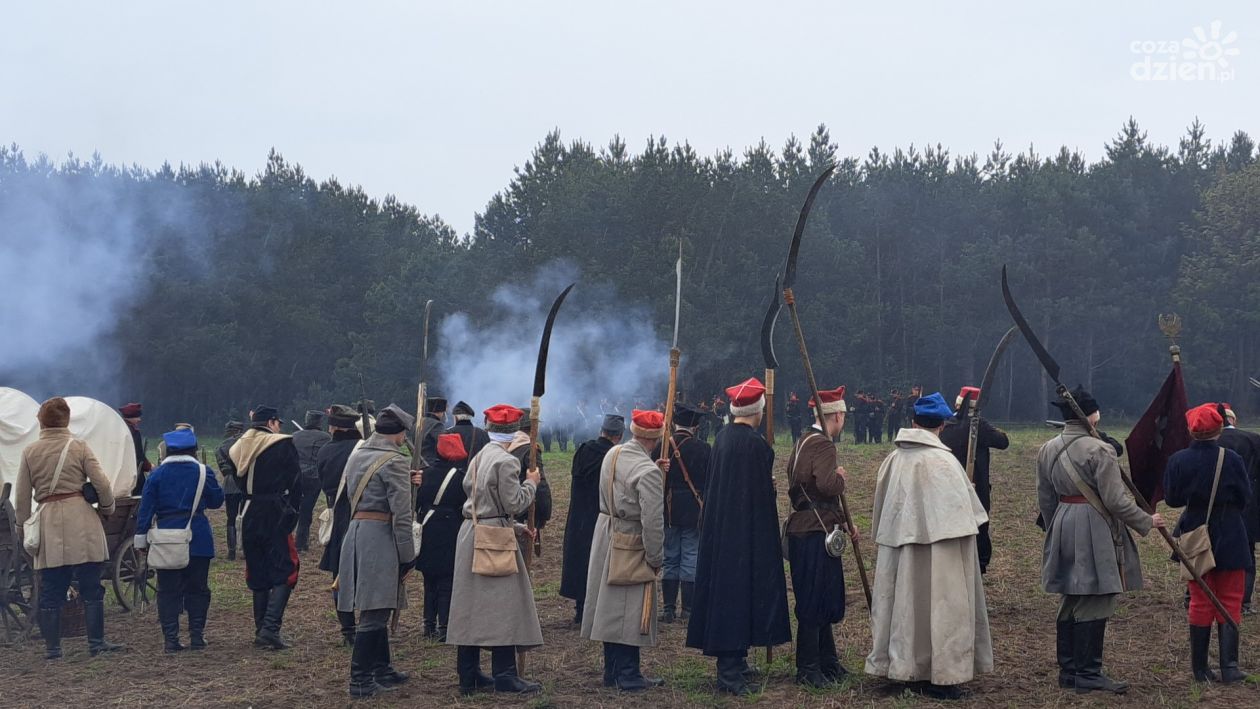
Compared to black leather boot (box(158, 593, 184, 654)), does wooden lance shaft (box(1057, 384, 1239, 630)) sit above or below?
above

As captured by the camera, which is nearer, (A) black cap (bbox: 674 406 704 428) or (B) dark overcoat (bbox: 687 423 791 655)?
(B) dark overcoat (bbox: 687 423 791 655)

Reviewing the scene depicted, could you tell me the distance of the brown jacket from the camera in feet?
25.0

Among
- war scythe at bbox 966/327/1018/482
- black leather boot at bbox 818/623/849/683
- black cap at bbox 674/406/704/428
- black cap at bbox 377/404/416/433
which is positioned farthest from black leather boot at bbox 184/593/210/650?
war scythe at bbox 966/327/1018/482

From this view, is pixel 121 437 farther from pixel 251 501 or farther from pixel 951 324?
pixel 951 324

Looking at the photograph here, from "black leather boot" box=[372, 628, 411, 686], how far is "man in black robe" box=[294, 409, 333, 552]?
18.8 ft

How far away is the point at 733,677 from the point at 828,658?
692 millimetres

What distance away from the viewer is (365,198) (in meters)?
66.1

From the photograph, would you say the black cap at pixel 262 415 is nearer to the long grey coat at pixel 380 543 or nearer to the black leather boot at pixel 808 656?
the long grey coat at pixel 380 543

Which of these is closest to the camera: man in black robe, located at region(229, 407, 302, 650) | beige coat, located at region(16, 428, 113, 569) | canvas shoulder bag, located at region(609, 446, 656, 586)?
canvas shoulder bag, located at region(609, 446, 656, 586)

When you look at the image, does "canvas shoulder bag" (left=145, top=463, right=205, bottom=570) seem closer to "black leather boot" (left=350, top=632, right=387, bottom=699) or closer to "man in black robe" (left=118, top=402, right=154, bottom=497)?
"black leather boot" (left=350, top=632, right=387, bottom=699)

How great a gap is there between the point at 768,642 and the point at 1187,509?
307cm

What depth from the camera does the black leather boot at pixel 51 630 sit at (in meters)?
9.44

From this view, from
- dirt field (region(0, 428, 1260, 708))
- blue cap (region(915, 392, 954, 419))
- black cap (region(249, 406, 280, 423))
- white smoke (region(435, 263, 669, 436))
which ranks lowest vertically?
dirt field (region(0, 428, 1260, 708))

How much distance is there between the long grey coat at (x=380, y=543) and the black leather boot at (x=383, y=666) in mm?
256
